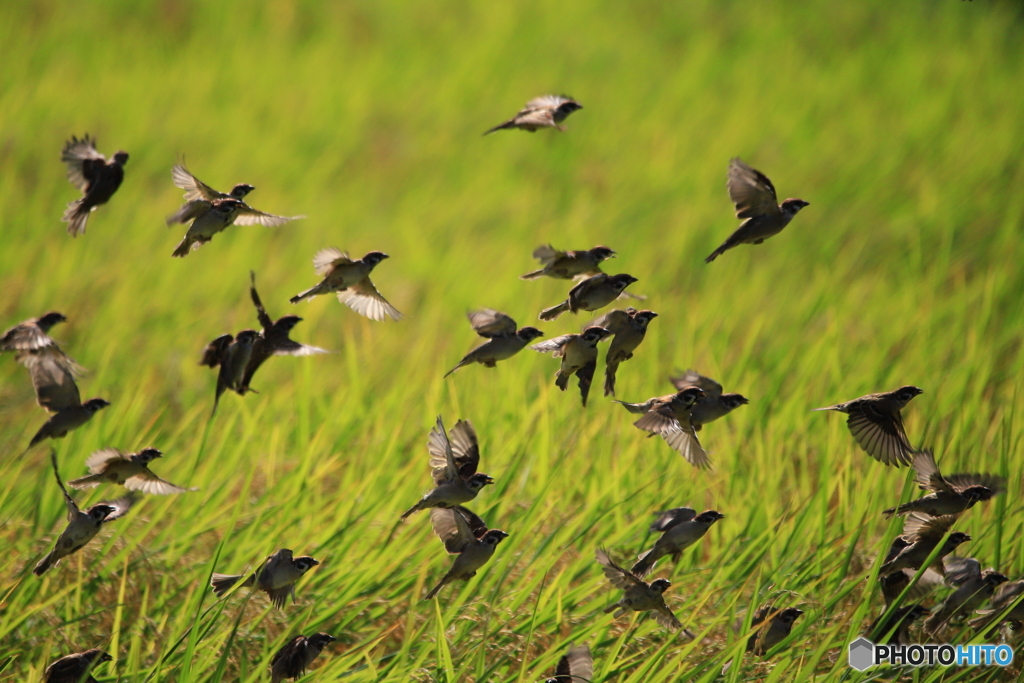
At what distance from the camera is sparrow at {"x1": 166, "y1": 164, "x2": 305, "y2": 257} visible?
2859 millimetres

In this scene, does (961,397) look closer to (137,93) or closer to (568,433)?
(568,433)

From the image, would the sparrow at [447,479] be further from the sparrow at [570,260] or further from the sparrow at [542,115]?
the sparrow at [542,115]

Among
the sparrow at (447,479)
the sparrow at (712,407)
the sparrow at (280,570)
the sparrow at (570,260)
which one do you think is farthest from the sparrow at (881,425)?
the sparrow at (280,570)

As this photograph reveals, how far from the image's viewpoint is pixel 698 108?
972cm

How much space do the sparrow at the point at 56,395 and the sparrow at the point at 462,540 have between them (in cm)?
112

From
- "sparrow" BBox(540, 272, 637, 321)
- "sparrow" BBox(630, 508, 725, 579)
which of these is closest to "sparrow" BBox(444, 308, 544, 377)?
"sparrow" BBox(540, 272, 637, 321)

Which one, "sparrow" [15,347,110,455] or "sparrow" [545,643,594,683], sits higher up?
"sparrow" [15,347,110,455]

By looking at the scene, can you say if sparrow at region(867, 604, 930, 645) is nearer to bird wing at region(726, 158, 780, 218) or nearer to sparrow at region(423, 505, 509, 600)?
sparrow at region(423, 505, 509, 600)

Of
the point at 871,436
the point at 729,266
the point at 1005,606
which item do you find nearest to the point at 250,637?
the point at 871,436

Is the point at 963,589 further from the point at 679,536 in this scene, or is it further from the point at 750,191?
the point at 750,191

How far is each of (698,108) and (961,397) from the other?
5.64m

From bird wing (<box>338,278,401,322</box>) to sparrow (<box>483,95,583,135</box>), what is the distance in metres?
0.70

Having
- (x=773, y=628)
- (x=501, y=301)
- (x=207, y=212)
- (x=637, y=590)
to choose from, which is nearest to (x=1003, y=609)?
(x=773, y=628)

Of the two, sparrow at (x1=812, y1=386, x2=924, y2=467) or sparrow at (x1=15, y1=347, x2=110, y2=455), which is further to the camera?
sparrow at (x1=15, y1=347, x2=110, y2=455)
